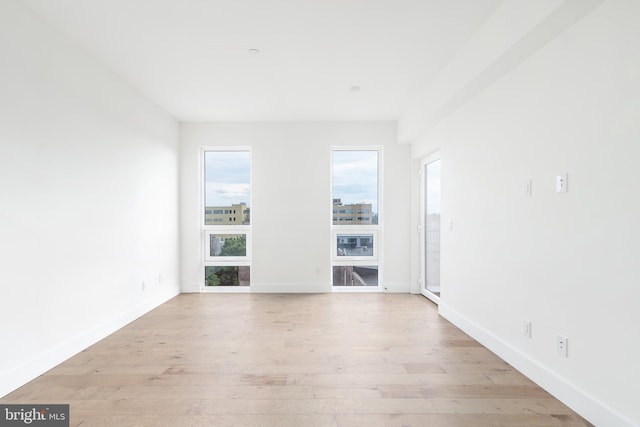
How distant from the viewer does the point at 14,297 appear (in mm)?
2102

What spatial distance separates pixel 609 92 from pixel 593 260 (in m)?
0.95

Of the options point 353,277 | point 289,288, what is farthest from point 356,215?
point 289,288

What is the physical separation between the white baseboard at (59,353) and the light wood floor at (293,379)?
63mm

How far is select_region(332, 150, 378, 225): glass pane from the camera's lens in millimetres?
4938

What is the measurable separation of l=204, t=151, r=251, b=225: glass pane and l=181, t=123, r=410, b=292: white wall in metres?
0.20

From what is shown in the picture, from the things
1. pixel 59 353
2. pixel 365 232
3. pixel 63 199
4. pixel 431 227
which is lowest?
pixel 59 353

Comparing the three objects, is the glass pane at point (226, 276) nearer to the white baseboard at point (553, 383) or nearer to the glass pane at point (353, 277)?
the glass pane at point (353, 277)

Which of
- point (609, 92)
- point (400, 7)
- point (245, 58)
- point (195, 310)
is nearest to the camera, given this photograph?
point (609, 92)

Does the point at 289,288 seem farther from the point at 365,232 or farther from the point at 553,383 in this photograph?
the point at 553,383

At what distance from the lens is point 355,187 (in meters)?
4.95

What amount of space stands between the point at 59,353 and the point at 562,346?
→ 3.80m

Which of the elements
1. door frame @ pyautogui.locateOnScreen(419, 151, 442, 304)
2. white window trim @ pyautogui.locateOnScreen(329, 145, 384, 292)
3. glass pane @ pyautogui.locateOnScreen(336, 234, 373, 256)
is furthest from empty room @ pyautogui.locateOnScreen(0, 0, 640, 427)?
glass pane @ pyautogui.locateOnScreen(336, 234, 373, 256)

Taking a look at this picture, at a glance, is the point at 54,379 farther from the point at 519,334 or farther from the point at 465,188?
the point at 465,188

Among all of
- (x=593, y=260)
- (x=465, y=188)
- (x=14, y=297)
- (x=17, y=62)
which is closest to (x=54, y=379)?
(x=14, y=297)
